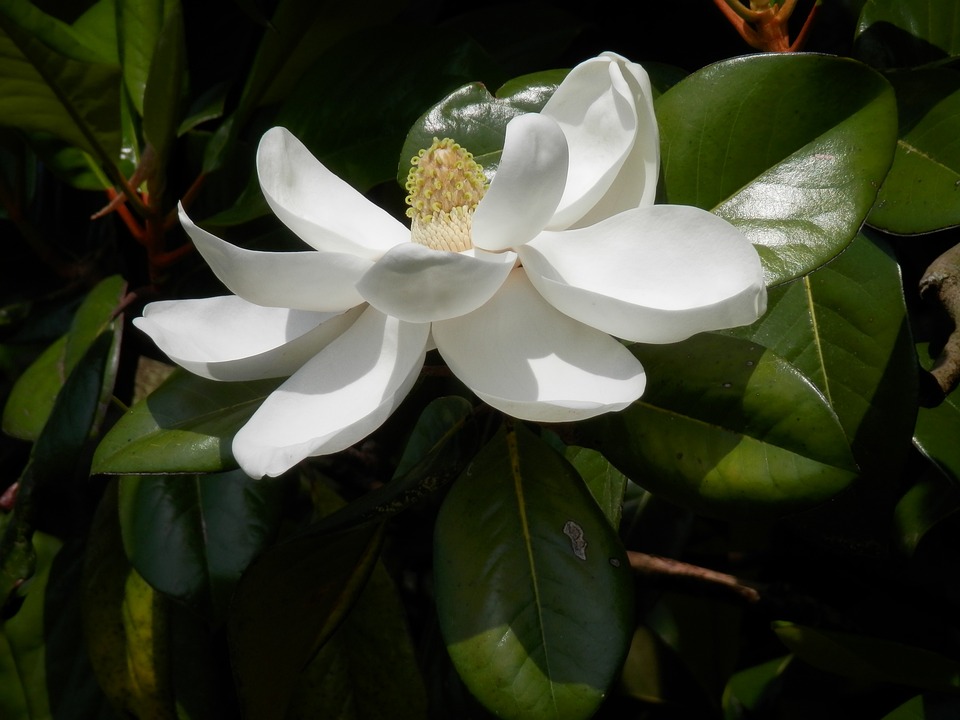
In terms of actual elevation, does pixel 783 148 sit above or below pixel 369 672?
above

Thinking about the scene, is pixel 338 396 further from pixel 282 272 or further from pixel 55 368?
pixel 55 368

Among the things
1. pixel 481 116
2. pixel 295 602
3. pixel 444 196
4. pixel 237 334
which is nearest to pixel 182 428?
pixel 237 334

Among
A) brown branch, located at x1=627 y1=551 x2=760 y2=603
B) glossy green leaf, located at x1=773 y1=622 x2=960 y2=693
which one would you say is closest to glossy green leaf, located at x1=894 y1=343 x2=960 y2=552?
glossy green leaf, located at x1=773 y1=622 x2=960 y2=693

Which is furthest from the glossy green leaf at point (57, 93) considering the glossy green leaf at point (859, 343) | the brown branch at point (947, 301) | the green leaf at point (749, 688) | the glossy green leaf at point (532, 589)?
the green leaf at point (749, 688)

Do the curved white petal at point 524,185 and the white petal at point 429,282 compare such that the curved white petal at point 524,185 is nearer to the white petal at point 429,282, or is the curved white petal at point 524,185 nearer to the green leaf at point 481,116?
the white petal at point 429,282

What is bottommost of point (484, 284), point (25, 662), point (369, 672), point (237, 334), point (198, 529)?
point (25, 662)

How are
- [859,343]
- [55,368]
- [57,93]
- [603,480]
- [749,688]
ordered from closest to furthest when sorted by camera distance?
1. [859,343]
2. [603,480]
3. [57,93]
4. [55,368]
5. [749,688]
